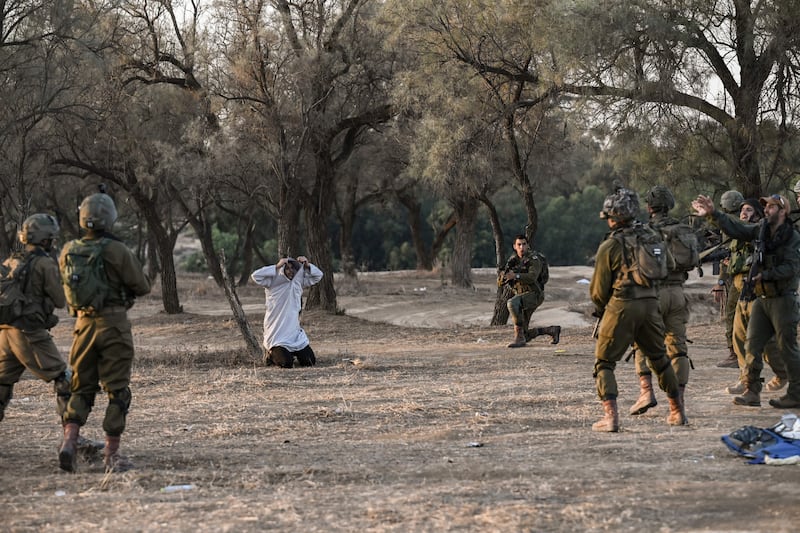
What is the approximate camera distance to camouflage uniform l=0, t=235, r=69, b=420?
7.27 metres

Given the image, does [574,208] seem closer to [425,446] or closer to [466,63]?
[466,63]

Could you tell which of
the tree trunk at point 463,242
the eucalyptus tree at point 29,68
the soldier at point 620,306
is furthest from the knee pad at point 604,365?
the tree trunk at point 463,242

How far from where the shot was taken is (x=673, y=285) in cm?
926

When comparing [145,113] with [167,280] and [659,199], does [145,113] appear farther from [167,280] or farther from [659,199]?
[659,199]

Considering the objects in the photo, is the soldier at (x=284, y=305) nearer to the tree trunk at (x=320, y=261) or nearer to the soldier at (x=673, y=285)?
the soldier at (x=673, y=285)

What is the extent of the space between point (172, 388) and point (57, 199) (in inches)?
1048

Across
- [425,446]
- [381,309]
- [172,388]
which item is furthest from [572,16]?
[381,309]

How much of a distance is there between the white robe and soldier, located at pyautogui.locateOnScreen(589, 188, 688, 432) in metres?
6.21

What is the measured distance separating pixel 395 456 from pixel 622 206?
7.84 ft

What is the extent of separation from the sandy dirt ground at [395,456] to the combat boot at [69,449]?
0.08 m

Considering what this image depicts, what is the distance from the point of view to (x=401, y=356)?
15469 millimetres

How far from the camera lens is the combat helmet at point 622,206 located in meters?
7.92

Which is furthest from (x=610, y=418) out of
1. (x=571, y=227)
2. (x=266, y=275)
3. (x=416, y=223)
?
(x=571, y=227)

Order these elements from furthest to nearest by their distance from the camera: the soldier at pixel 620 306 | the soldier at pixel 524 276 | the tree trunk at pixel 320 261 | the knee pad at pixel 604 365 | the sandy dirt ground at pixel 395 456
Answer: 1. the tree trunk at pixel 320 261
2. the soldier at pixel 524 276
3. the knee pad at pixel 604 365
4. the soldier at pixel 620 306
5. the sandy dirt ground at pixel 395 456
